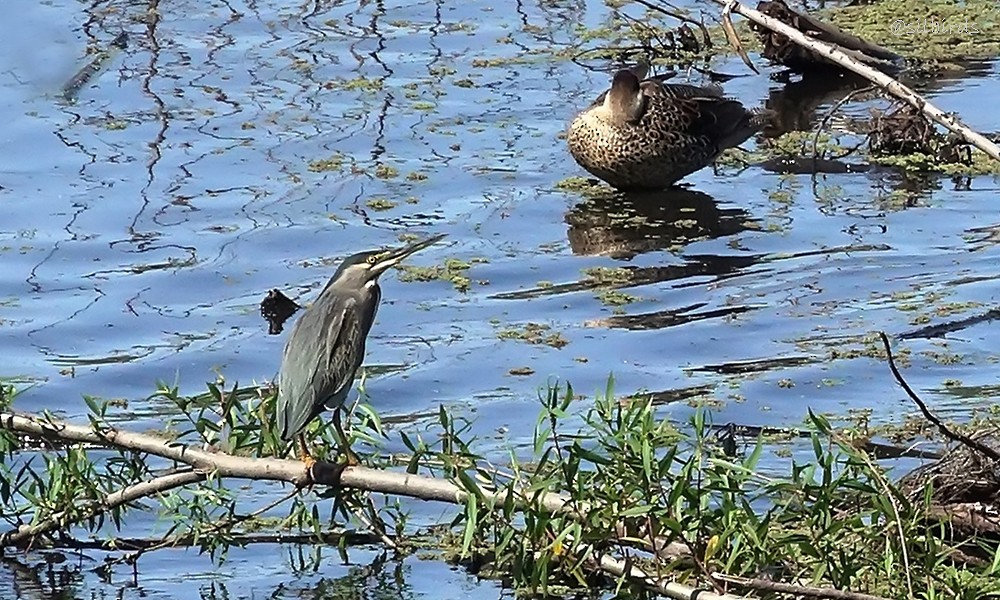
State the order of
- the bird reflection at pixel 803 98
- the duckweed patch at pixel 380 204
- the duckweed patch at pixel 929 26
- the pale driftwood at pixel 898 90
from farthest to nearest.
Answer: the duckweed patch at pixel 929 26, the bird reflection at pixel 803 98, the duckweed patch at pixel 380 204, the pale driftwood at pixel 898 90

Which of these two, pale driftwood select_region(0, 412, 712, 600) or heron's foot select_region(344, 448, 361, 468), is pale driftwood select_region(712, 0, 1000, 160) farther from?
heron's foot select_region(344, 448, 361, 468)

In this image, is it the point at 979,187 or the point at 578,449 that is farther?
the point at 979,187

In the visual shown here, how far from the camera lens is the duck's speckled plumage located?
966 cm

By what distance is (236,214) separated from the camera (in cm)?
929

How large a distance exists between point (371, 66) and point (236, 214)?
10.1 feet

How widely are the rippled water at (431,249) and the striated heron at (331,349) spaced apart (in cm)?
58

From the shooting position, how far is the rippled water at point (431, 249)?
6.96 metres

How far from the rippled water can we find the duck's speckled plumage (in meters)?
0.15

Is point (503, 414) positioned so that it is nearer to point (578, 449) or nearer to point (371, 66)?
point (578, 449)

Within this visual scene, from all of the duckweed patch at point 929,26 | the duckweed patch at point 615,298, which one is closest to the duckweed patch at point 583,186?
the duckweed patch at point 615,298

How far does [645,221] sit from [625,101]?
78cm

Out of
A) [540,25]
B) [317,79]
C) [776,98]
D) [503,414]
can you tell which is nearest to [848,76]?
[776,98]

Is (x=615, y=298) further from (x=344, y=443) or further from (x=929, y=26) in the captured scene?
(x=929, y=26)

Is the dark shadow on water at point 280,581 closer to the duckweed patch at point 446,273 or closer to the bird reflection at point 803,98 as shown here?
the duckweed patch at point 446,273
